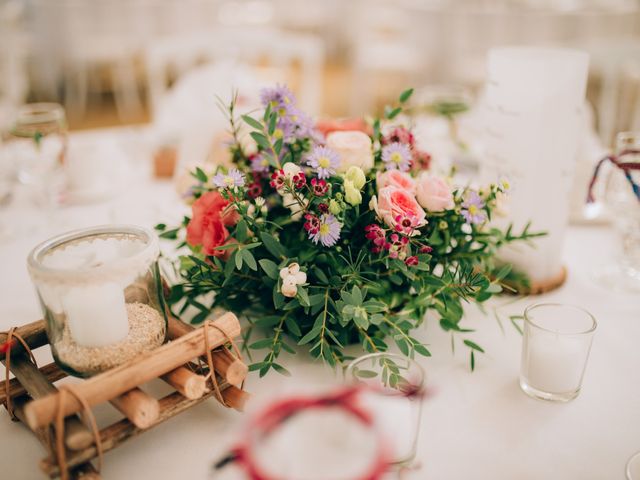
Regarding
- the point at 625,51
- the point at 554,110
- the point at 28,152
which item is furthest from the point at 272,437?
the point at 625,51

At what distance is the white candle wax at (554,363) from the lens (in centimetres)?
62

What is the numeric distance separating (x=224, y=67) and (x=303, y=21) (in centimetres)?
422

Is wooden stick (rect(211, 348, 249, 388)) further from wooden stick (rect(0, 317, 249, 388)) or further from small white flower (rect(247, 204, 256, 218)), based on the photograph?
small white flower (rect(247, 204, 256, 218))

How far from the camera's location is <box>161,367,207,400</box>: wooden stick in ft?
1.82

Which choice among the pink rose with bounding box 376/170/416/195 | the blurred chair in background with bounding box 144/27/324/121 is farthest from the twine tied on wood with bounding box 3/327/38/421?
the blurred chair in background with bounding box 144/27/324/121

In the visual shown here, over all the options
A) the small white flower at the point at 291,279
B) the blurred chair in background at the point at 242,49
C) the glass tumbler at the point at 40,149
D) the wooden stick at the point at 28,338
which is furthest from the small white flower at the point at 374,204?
the blurred chair in background at the point at 242,49

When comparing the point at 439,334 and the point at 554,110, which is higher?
the point at 554,110

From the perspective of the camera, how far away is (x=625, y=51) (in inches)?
97.3

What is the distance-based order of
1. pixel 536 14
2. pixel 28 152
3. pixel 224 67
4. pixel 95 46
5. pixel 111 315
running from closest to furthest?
pixel 111 315
pixel 28 152
pixel 224 67
pixel 536 14
pixel 95 46

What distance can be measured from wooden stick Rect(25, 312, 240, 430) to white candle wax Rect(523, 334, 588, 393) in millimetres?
358

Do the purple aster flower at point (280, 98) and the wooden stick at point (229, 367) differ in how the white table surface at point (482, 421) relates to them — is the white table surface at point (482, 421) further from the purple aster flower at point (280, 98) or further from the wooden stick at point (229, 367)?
the purple aster flower at point (280, 98)

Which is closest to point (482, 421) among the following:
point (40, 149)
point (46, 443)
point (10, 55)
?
point (46, 443)

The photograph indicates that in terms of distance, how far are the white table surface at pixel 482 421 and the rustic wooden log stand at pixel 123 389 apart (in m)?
0.04

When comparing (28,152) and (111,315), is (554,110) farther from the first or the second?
(28,152)
